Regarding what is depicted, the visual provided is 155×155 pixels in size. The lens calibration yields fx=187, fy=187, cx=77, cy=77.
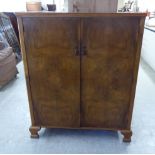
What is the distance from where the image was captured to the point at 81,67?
5.16 ft

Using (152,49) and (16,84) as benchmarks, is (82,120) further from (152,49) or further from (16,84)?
(152,49)

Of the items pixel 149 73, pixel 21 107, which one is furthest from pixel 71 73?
pixel 149 73

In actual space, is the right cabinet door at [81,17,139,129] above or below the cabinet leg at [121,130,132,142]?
above

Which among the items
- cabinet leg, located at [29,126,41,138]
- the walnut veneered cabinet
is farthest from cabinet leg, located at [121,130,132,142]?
cabinet leg, located at [29,126,41,138]

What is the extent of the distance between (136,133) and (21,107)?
143cm

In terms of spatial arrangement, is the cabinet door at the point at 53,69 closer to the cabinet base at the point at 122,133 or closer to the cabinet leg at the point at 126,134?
the cabinet base at the point at 122,133

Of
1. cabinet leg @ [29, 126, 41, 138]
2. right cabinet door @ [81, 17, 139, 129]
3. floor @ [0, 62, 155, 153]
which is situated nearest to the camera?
right cabinet door @ [81, 17, 139, 129]

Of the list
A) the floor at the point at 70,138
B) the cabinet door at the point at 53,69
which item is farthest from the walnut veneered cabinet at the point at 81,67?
the floor at the point at 70,138

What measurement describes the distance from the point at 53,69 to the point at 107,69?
1.51 ft

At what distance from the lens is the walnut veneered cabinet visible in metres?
1.44

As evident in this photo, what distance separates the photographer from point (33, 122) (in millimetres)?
1833

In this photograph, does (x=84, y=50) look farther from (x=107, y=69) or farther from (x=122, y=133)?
(x=122, y=133)

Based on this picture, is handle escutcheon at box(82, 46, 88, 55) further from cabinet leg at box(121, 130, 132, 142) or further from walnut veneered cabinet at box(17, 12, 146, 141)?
cabinet leg at box(121, 130, 132, 142)

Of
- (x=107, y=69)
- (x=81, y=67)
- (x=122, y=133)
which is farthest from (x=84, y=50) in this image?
(x=122, y=133)
